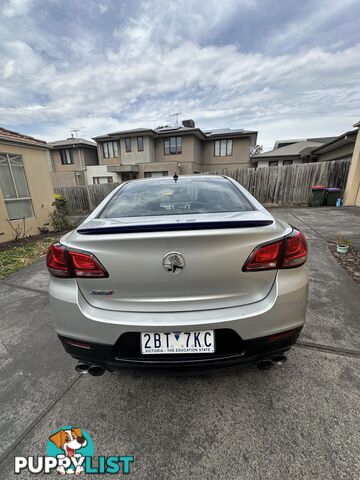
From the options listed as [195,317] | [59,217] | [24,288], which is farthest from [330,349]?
[59,217]

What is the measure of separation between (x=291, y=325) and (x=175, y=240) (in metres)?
0.86

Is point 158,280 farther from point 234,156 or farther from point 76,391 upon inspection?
point 234,156

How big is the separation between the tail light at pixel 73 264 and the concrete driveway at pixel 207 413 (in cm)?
84

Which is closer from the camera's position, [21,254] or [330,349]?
[330,349]

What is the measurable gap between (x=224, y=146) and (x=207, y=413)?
79.2 ft

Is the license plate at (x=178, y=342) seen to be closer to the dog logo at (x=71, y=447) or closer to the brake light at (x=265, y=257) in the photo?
the brake light at (x=265, y=257)

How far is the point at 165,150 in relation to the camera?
21.9 meters

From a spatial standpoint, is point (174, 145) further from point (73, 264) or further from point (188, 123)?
point (73, 264)

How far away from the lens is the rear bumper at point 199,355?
1266 millimetres

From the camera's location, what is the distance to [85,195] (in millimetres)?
15938

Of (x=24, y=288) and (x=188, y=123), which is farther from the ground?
(x=188, y=123)

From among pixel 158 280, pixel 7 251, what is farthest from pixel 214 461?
pixel 7 251

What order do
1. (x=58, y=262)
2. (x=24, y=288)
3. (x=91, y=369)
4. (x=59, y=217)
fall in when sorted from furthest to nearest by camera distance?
(x=59, y=217), (x=24, y=288), (x=91, y=369), (x=58, y=262)

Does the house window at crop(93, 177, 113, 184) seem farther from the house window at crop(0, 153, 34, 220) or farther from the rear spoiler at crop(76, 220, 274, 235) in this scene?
the rear spoiler at crop(76, 220, 274, 235)
